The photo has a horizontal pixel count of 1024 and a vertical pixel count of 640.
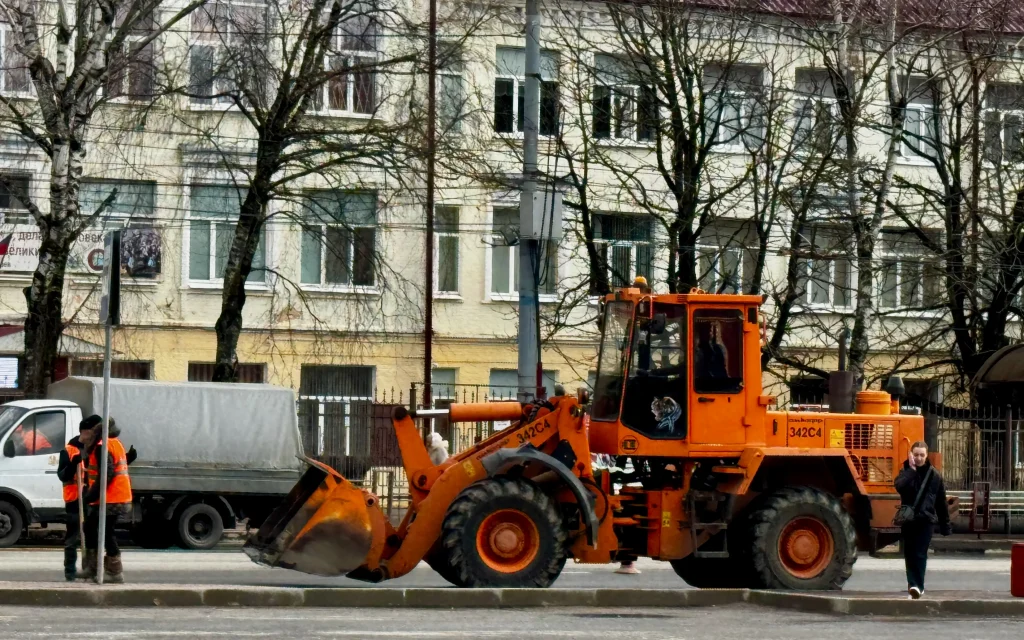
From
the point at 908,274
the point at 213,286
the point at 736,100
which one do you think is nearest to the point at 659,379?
the point at 736,100

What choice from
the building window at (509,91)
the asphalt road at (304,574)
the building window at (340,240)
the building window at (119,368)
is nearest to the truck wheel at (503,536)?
the asphalt road at (304,574)

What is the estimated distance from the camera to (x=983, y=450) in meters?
29.9

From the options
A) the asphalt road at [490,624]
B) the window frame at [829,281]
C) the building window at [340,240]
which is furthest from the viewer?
the window frame at [829,281]

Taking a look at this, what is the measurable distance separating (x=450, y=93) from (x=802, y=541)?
1806 cm

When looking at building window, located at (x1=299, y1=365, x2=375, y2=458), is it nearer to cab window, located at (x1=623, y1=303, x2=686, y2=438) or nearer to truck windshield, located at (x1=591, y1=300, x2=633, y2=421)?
truck windshield, located at (x1=591, y1=300, x2=633, y2=421)

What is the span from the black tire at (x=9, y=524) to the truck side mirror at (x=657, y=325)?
34.9 feet

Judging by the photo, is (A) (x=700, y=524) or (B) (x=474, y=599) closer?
(B) (x=474, y=599)

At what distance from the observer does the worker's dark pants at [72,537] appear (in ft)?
54.0

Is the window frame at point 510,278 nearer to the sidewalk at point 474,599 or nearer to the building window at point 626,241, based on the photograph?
the building window at point 626,241

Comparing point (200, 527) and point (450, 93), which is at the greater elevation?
point (450, 93)

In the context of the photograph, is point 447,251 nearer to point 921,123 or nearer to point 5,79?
point 5,79

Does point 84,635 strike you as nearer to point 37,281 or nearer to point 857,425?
point 857,425

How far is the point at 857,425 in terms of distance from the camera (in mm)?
17578

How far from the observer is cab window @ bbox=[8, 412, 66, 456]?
77.1ft
